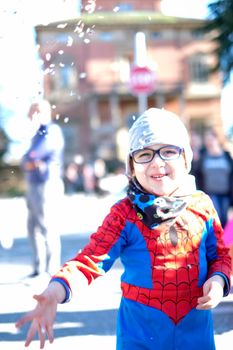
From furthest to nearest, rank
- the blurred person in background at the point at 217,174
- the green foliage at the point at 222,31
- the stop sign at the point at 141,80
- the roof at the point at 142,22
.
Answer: the roof at the point at 142,22 < the green foliage at the point at 222,31 < the stop sign at the point at 141,80 < the blurred person in background at the point at 217,174

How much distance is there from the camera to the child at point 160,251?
2.65 meters

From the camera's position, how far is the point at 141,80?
33.7ft

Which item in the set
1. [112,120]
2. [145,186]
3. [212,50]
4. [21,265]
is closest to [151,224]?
[145,186]

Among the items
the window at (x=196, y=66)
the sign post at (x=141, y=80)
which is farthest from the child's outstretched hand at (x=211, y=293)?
the window at (x=196, y=66)

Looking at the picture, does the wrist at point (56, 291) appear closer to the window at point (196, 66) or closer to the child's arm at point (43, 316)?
the child's arm at point (43, 316)

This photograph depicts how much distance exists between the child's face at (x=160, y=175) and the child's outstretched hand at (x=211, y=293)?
0.36 meters

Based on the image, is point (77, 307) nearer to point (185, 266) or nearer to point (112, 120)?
point (185, 266)

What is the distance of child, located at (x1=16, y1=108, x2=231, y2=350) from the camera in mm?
2650

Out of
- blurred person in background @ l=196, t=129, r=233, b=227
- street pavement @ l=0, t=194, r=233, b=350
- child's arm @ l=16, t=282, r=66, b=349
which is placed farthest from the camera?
blurred person in background @ l=196, t=129, r=233, b=227

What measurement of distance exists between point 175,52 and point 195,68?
2.23 meters

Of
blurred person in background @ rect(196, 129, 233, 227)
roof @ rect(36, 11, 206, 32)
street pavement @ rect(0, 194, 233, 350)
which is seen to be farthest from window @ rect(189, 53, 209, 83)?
street pavement @ rect(0, 194, 233, 350)

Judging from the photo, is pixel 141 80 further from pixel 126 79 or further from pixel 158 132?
pixel 126 79

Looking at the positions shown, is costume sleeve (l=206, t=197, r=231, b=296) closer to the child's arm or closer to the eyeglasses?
the eyeglasses

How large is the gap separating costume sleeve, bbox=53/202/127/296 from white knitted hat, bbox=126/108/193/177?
252 mm
